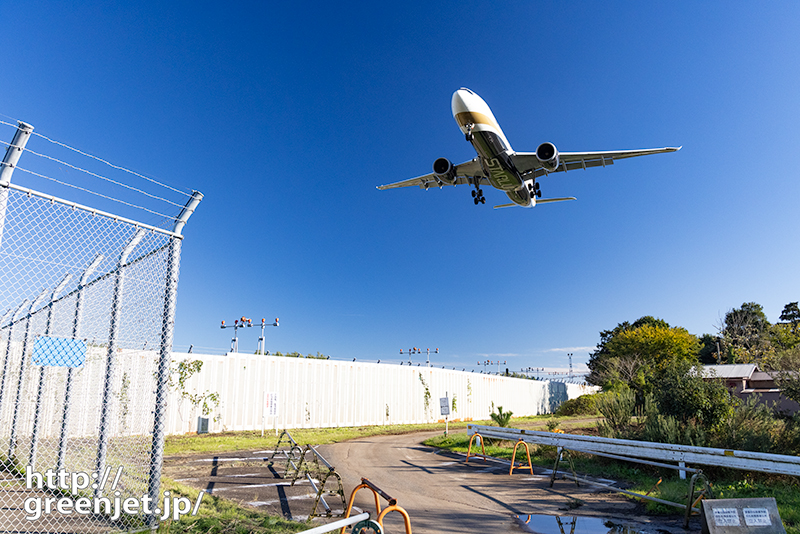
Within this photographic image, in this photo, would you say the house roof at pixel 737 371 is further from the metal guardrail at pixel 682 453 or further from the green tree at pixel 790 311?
the green tree at pixel 790 311

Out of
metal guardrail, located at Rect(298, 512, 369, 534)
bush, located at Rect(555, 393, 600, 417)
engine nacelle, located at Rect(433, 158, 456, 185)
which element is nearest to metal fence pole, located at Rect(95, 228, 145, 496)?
metal guardrail, located at Rect(298, 512, 369, 534)

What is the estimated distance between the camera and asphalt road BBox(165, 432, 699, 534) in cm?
675

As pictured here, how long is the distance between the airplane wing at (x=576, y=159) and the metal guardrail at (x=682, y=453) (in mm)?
10769

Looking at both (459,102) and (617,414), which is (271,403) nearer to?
(617,414)

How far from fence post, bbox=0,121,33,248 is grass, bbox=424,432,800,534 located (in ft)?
30.0

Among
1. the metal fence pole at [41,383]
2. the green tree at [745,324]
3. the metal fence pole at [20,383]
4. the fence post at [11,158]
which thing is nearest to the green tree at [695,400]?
the metal fence pole at [41,383]

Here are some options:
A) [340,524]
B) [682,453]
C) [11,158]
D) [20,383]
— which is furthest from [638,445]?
[20,383]

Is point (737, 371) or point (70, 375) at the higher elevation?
point (70, 375)

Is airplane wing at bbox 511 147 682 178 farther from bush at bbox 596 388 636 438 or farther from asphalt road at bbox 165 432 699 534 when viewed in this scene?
asphalt road at bbox 165 432 699 534

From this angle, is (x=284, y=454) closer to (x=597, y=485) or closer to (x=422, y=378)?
(x=597, y=485)

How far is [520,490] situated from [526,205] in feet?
50.0

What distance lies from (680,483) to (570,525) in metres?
3.44

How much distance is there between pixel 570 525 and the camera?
6367mm

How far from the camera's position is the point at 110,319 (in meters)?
6.06
